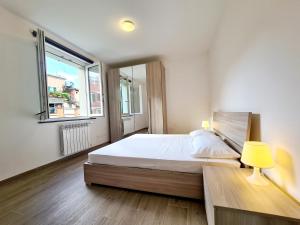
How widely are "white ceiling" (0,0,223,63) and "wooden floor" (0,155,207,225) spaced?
2689 mm

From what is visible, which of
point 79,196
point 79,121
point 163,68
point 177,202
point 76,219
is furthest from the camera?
point 163,68

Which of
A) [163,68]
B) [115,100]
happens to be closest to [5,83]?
[115,100]

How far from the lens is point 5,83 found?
2.25m

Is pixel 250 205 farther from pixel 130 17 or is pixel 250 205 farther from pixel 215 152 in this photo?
pixel 130 17

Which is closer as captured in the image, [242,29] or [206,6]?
[242,29]

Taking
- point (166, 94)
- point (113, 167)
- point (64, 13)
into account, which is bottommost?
point (113, 167)

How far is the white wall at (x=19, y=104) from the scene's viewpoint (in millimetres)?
2240

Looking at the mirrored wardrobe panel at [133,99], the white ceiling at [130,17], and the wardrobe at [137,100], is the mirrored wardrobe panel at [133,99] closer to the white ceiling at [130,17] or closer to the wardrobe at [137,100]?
the wardrobe at [137,100]

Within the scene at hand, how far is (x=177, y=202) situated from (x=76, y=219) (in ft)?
3.46

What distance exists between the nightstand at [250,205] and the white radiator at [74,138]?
298 centimetres

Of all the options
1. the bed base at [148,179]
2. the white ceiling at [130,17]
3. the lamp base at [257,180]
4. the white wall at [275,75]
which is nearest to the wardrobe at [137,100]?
the white ceiling at [130,17]

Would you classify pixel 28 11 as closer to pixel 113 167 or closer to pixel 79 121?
pixel 79 121

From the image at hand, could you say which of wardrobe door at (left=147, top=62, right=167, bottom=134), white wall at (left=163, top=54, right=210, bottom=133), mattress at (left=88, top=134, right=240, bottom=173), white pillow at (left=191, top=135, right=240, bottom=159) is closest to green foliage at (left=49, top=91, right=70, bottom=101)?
mattress at (left=88, top=134, right=240, bottom=173)

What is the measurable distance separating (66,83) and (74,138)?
4.44 feet
